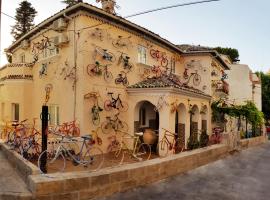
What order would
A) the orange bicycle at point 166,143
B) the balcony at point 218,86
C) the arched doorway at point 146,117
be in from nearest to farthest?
the orange bicycle at point 166,143
the arched doorway at point 146,117
the balcony at point 218,86

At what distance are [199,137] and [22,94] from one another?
11570 mm

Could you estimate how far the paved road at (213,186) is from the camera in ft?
29.3

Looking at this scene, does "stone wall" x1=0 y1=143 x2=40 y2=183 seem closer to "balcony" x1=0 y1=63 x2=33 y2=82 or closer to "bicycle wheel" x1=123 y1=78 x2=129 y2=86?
"balcony" x1=0 y1=63 x2=33 y2=82

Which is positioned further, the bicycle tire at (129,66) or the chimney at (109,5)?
the chimney at (109,5)

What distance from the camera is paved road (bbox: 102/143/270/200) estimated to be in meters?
8.92

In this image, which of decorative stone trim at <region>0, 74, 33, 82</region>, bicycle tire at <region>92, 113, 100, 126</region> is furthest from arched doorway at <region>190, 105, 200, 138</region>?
decorative stone trim at <region>0, 74, 33, 82</region>

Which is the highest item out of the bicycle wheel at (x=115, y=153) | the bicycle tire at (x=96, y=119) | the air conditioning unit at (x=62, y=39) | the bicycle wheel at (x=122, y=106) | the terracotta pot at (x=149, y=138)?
the air conditioning unit at (x=62, y=39)

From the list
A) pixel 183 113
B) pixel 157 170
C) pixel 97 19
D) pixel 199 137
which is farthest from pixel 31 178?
pixel 199 137

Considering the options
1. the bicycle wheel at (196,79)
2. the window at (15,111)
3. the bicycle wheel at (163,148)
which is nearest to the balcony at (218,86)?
the bicycle wheel at (196,79)

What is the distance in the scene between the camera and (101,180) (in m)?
8.30

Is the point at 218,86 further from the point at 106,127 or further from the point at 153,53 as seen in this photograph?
the point at 106,127

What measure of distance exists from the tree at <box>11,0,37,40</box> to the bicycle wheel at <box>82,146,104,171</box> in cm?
3504

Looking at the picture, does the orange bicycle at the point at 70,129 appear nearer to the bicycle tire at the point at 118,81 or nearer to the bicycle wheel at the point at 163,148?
the bicycle tire at the point at 118,81

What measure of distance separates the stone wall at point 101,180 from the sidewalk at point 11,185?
1.02ft
